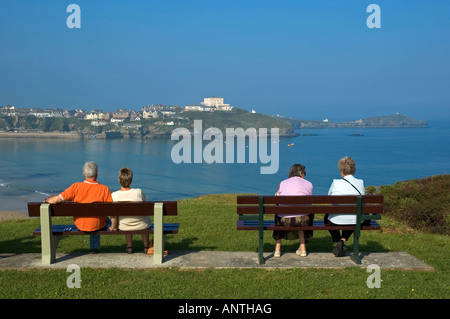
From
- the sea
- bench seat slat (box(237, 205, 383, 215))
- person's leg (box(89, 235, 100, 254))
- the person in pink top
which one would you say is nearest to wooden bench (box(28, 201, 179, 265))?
person's leg (box(89, 235, 100, 254))

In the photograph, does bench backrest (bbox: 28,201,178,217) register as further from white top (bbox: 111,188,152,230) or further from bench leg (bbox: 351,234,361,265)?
bench leg (bbox: 351,234,361,265)

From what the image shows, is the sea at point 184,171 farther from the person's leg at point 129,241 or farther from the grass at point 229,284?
the grass at point 229,284

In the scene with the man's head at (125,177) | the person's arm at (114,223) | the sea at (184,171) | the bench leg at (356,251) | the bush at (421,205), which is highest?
the man's head at (125,177)

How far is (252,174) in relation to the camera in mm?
87188

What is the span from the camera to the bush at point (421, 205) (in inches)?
475

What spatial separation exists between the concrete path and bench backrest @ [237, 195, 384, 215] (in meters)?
0.75

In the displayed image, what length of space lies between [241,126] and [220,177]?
113 m

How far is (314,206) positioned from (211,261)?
5.51ft

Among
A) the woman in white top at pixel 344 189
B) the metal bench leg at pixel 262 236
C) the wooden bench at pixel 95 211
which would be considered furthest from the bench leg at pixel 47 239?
the woman in white top at pixel 344 189

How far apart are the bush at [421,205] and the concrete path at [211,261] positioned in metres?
5.92

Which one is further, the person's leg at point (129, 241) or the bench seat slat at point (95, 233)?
the person's leg at point (129, 241)

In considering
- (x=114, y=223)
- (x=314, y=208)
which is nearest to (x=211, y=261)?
Answer: (x=114, y=223)
